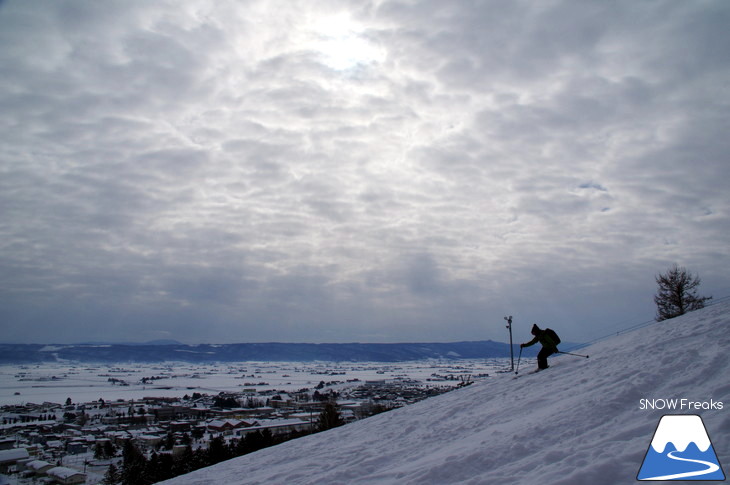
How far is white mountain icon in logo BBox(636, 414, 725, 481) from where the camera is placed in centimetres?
425

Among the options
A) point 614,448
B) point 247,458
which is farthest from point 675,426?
point 247,458

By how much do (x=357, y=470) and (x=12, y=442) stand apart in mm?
46062

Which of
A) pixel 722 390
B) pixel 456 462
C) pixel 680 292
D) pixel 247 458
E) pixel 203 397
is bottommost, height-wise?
pixel 203 397

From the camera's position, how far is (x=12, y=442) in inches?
1533

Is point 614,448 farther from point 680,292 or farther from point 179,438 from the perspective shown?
point 179,438

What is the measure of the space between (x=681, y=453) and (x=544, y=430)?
6.89 ft

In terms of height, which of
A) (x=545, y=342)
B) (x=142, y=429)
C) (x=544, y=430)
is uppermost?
(x=545, y=342)

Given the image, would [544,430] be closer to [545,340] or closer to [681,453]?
[681,453]

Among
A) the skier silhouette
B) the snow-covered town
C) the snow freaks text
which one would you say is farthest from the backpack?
the snow-covered town

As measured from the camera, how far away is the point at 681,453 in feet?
15.6

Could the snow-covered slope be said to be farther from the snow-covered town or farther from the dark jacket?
the snow-covered town

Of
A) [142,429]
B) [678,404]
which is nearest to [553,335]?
[678,404]

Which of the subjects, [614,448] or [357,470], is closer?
[614,448]

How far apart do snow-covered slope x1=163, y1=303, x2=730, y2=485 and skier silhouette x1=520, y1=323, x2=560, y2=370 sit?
48 centimetres
